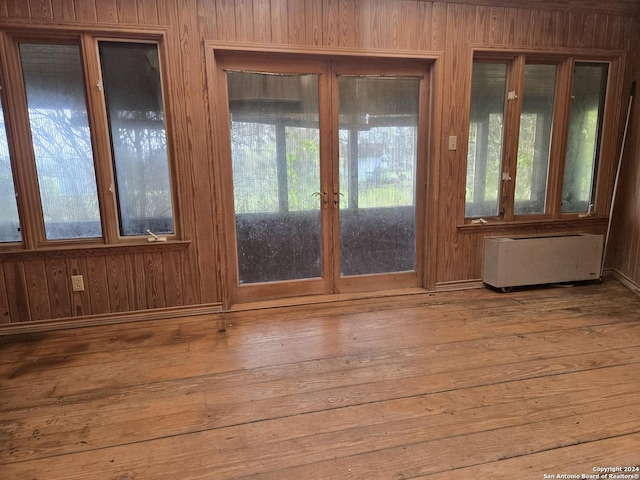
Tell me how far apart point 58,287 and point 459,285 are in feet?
11.1

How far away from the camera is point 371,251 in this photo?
136 inches

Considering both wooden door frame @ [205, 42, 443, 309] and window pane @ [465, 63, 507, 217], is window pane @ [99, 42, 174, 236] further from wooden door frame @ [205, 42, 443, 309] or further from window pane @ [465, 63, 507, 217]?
window pane @ [465, 63, 507, 217]

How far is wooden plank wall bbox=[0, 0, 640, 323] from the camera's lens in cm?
274

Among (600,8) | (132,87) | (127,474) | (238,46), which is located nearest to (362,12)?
(238,46)

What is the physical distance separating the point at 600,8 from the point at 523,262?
2326 millimetres

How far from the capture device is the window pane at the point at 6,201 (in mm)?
2670

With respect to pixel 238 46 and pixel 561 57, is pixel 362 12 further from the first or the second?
pixel 561 57

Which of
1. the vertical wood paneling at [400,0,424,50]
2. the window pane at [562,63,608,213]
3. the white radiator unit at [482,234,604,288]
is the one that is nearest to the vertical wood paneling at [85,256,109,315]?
the vertical wood paneling at [400,0,424,50]

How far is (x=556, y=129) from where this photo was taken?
3502 millimetres

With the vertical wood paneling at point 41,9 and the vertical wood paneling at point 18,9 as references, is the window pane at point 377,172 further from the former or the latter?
the vertical wood paneling at point 18,9

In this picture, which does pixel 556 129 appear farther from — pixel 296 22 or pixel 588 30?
pixel 296 22

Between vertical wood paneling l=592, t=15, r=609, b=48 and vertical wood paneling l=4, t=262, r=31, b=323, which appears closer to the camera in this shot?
vertical wood paneling l=4, t=262, r=31, b=323

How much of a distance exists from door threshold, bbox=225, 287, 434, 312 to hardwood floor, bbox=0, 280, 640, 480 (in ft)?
0.48

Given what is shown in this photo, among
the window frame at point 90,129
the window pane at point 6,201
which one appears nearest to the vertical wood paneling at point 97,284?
the window frame at point 90,129
